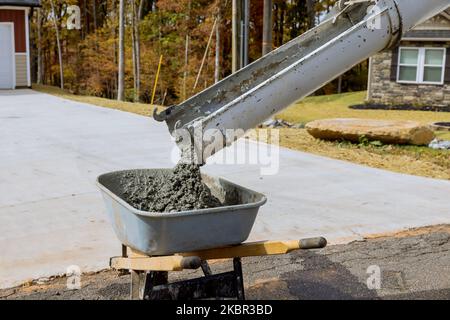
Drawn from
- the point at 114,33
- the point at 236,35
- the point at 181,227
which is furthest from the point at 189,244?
the point at 114,33

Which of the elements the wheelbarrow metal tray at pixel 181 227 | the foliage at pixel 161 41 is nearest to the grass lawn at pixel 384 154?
the wheelbarrow metal tray at pixel 181 227

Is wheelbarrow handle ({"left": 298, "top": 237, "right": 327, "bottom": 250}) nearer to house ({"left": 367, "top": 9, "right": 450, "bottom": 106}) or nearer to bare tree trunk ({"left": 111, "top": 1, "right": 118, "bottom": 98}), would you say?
house ({"left": 367, "top": 9, "right": 450, "bottom": 106})

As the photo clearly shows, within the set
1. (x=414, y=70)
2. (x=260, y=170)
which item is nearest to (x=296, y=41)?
(x=260, y=170)

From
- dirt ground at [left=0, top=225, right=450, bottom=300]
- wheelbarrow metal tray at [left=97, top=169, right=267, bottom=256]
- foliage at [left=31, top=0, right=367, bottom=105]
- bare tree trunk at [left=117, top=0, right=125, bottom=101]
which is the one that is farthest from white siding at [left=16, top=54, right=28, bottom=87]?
wheelbarrow metal tray at [left=97, top=169, right=267, bottom=256]

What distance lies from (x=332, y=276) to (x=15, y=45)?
21651 millimetres

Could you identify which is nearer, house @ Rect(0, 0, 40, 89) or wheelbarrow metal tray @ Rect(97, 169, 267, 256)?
wheelbarrow metal tray @ Rect(97, 169, 267, 256)

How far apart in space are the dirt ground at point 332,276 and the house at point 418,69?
18.2 metres

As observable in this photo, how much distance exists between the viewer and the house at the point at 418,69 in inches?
910

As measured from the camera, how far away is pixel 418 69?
23.8m

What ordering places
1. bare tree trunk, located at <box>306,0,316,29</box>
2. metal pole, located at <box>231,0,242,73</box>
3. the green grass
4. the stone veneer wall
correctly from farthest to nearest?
bare tree trunk, located at <box>306,0,316,29</box>
the stone veneer wall
the green grass
metal pole, located at <box>231,0,242,73</box>

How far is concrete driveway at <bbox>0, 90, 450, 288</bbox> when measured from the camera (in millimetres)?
6145

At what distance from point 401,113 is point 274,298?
59.3ft

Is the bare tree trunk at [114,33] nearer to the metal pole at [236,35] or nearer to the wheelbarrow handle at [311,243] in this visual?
the metal pole at [236,35]
